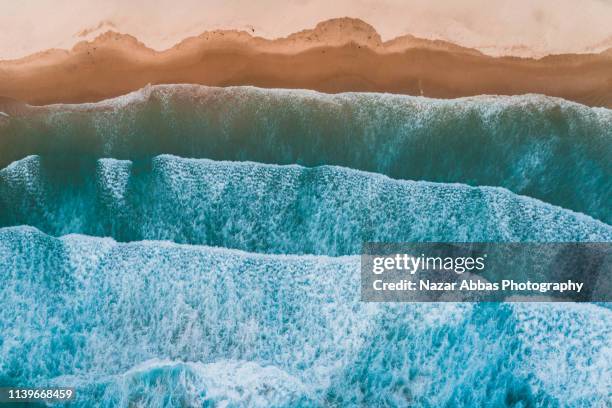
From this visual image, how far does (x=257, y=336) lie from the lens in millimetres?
5629

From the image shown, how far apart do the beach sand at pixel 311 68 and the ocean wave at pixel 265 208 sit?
0.95 meters

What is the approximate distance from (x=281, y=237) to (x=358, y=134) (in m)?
1.44

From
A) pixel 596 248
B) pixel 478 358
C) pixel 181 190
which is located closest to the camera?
pixel 478 358

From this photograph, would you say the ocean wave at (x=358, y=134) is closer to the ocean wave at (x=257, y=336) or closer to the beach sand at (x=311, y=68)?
the beach sand at (x=311, y=68)

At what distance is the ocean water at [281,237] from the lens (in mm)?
5352

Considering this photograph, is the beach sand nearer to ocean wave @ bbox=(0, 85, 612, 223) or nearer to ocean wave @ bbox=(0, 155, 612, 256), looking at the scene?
ocean wave @ bbox=(0, 85, 612, 223)

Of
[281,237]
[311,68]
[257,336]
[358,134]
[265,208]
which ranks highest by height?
[311,68]

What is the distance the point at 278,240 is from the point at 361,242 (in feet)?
2.85

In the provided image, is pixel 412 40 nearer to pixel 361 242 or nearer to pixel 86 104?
pixel 361 242

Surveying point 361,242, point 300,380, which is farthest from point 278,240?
point 300,380

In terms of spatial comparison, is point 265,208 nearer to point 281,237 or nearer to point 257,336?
point 281,237

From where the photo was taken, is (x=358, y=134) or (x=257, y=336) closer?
(x=257, y=336)

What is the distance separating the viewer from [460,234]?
6.02 m

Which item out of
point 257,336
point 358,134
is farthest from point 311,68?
point 257,336
